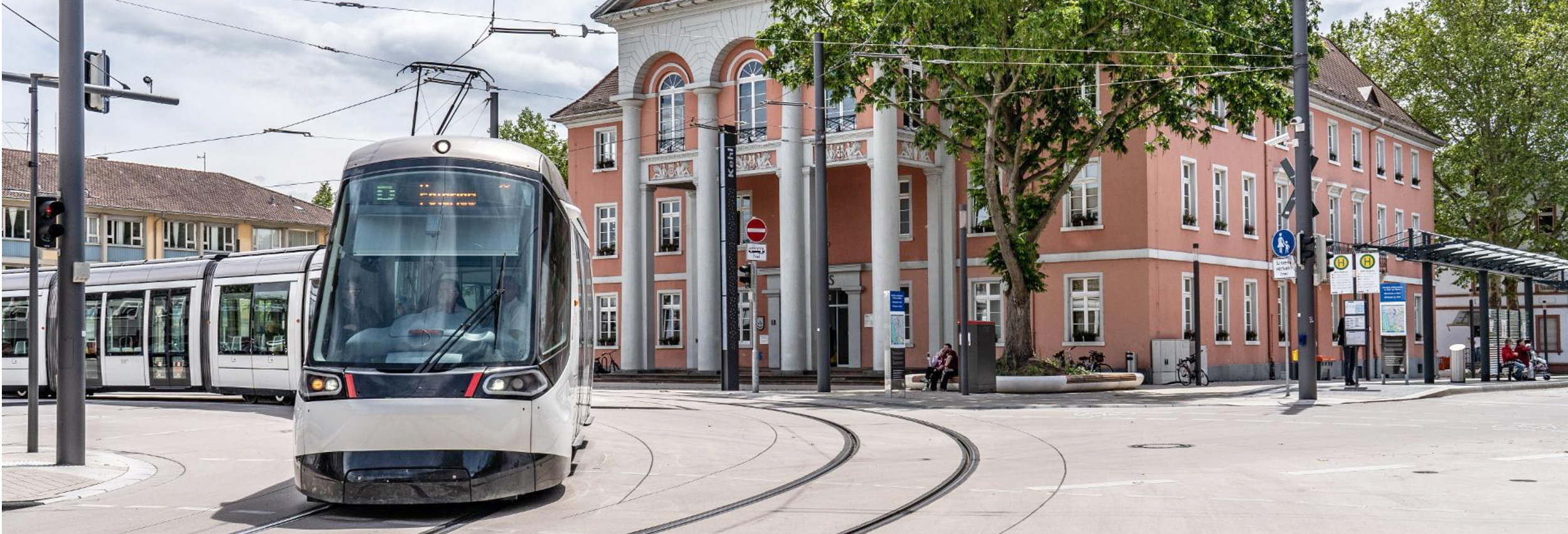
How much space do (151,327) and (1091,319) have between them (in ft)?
75.7

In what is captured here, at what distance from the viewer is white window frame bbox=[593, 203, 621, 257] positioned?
50344mm

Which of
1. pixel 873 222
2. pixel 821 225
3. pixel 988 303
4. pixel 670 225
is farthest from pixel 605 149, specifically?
pixel 821 225

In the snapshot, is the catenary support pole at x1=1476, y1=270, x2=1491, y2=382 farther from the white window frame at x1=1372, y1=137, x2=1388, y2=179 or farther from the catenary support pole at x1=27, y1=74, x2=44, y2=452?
the catenary support pole at x1=27, y1=74, x2=44, y2=452

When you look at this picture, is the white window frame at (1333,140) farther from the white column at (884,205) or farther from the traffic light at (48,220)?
the traffic light at (48,220)

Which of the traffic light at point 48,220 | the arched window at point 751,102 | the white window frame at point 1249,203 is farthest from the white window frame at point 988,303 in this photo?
the traffic light at point 48,220

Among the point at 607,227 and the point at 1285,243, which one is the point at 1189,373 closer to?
the point at 1285,243

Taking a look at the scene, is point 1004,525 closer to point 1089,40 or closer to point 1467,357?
point 1089,40

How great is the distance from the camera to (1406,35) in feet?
200

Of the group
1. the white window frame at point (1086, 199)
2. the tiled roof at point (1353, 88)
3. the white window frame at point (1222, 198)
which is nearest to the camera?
the white window frame at point (1086, 199)

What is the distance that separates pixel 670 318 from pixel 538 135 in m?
31.0

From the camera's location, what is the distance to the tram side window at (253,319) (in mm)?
26625

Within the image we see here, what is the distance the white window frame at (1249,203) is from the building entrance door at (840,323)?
11.6 m

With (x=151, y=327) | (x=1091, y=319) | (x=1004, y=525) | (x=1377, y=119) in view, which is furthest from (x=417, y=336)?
(x=1377, y=119)

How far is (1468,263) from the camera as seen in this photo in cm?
3756
